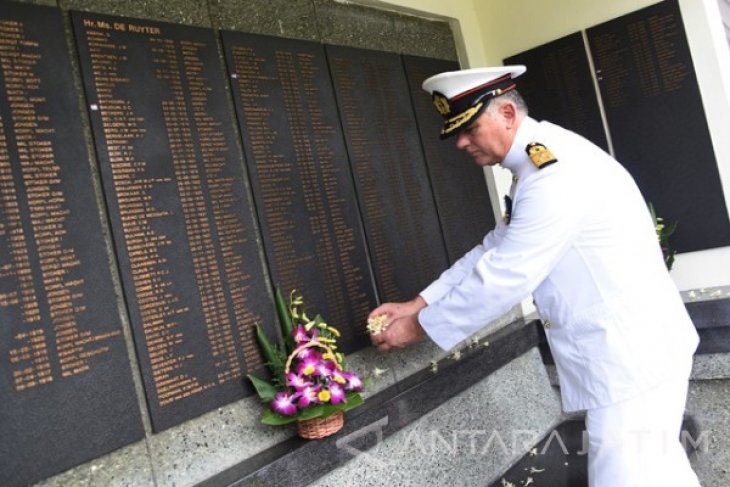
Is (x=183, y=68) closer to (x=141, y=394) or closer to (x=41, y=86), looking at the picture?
(x=41, y=86)

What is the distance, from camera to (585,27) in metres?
4.19

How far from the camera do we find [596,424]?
211 centimetres

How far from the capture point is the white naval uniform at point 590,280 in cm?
206

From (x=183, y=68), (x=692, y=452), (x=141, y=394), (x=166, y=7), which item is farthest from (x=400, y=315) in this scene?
(x=692, y=452)

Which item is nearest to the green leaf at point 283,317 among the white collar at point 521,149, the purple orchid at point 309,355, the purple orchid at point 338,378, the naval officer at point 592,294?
the purple orchid at point 309,355

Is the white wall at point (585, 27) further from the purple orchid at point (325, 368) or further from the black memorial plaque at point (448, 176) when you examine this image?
the purple orchid at point (325, 368)

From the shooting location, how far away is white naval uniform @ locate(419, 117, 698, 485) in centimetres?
206

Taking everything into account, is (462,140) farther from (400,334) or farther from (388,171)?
(388,171)

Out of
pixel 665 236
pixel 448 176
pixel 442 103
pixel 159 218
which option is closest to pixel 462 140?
pixel 442 103

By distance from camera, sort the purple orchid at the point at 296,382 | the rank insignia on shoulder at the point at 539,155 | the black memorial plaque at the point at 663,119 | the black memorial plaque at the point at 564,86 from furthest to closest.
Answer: the black memorial plaque at the point at 564,86
the black memorial plaque at the point at 663,119
the purple orchid at the point at 296,382
the rank insignia on shoulder at the point at 539,155

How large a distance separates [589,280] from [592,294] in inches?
2.0

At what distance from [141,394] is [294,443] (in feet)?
2.00

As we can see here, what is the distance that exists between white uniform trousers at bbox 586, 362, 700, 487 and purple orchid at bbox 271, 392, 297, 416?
107cm

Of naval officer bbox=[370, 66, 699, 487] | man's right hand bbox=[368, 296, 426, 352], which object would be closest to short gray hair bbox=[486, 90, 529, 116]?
naval officer bbox=[370, 66, 699, 487]
